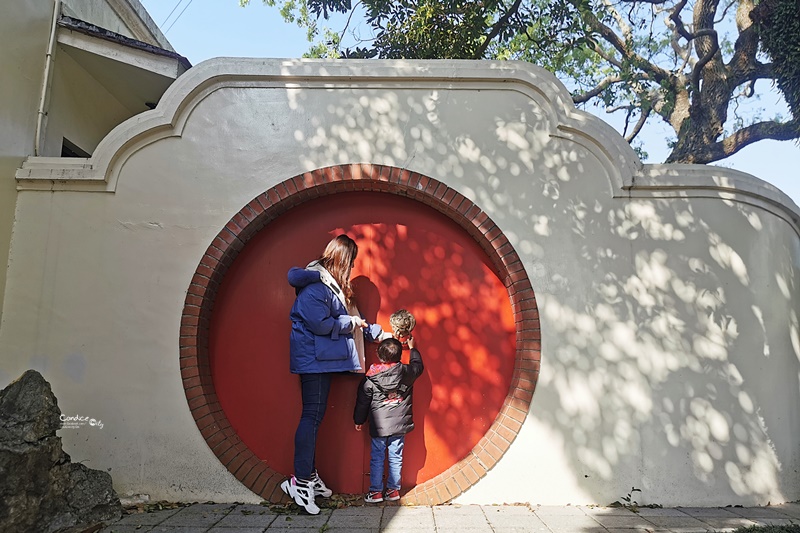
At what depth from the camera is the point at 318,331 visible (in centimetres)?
457

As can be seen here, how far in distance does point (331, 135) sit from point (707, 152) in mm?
9202

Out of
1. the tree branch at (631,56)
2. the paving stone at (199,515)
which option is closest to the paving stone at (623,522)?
the paving stone at (199,515)

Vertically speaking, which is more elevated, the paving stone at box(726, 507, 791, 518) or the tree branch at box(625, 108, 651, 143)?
the tree branch at box(625, 108, 651, 143)

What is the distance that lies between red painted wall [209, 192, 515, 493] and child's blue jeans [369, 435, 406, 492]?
0.24 m

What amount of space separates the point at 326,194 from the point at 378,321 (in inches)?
49.8

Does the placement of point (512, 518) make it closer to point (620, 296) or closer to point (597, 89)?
point (620, 296)

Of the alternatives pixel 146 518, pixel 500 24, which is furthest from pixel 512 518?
pixel 500 24

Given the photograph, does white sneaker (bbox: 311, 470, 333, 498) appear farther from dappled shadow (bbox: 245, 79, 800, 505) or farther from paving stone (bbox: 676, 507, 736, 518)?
paving stone (bbox: 676, 507, 736, 518)

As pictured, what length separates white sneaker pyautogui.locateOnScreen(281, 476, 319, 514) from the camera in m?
4.34

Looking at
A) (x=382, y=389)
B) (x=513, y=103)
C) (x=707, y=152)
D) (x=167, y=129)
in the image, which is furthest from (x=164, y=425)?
(x=707, y=152)

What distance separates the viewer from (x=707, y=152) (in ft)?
36.9

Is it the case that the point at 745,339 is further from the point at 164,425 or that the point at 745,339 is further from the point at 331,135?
the point at 164,425

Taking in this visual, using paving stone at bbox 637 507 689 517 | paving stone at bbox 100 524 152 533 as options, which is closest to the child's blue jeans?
paving stone at bbox 100 524 152 533

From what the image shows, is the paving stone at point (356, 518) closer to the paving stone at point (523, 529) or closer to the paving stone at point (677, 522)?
the paving stone at point (523, 529)
